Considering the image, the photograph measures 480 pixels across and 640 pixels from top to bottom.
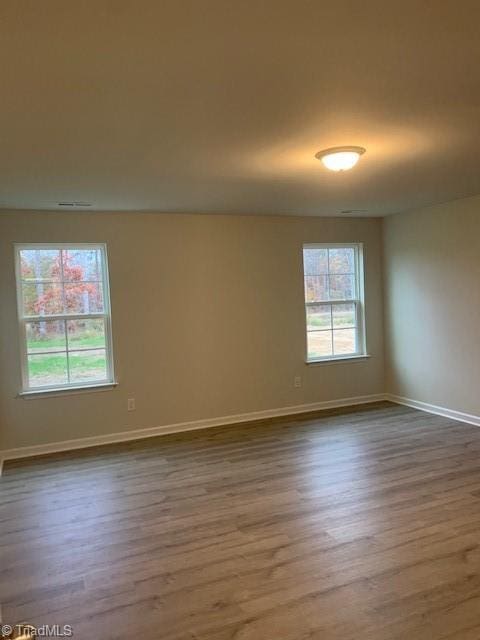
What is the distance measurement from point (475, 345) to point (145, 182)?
3.64 metres

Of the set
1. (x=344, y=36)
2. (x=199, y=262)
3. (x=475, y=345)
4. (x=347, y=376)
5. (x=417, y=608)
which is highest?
(x=344, y=36)

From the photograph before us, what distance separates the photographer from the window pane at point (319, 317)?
593 cm

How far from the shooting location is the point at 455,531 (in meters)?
2.87

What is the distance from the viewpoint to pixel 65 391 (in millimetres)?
4766

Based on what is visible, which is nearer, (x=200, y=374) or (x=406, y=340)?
(x=200, y=374)

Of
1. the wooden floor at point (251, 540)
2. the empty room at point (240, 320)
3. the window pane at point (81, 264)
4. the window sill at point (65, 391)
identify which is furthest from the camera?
the window pane at point (81, 264)

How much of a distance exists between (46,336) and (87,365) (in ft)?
1.65

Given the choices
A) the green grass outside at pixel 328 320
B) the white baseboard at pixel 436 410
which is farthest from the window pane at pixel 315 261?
the white baseboard at pixel 436 410

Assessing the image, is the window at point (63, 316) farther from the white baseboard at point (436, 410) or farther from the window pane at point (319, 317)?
the white baseboard at point (436, 410)

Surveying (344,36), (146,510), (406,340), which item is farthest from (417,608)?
(406,340)

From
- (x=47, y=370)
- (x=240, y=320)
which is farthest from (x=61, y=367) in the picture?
(x=240, y=320)

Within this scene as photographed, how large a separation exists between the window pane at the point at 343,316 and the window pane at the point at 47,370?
3253 mm

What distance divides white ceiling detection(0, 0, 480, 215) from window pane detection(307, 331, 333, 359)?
2480mm

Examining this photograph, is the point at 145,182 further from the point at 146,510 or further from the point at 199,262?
the point at 146,510
